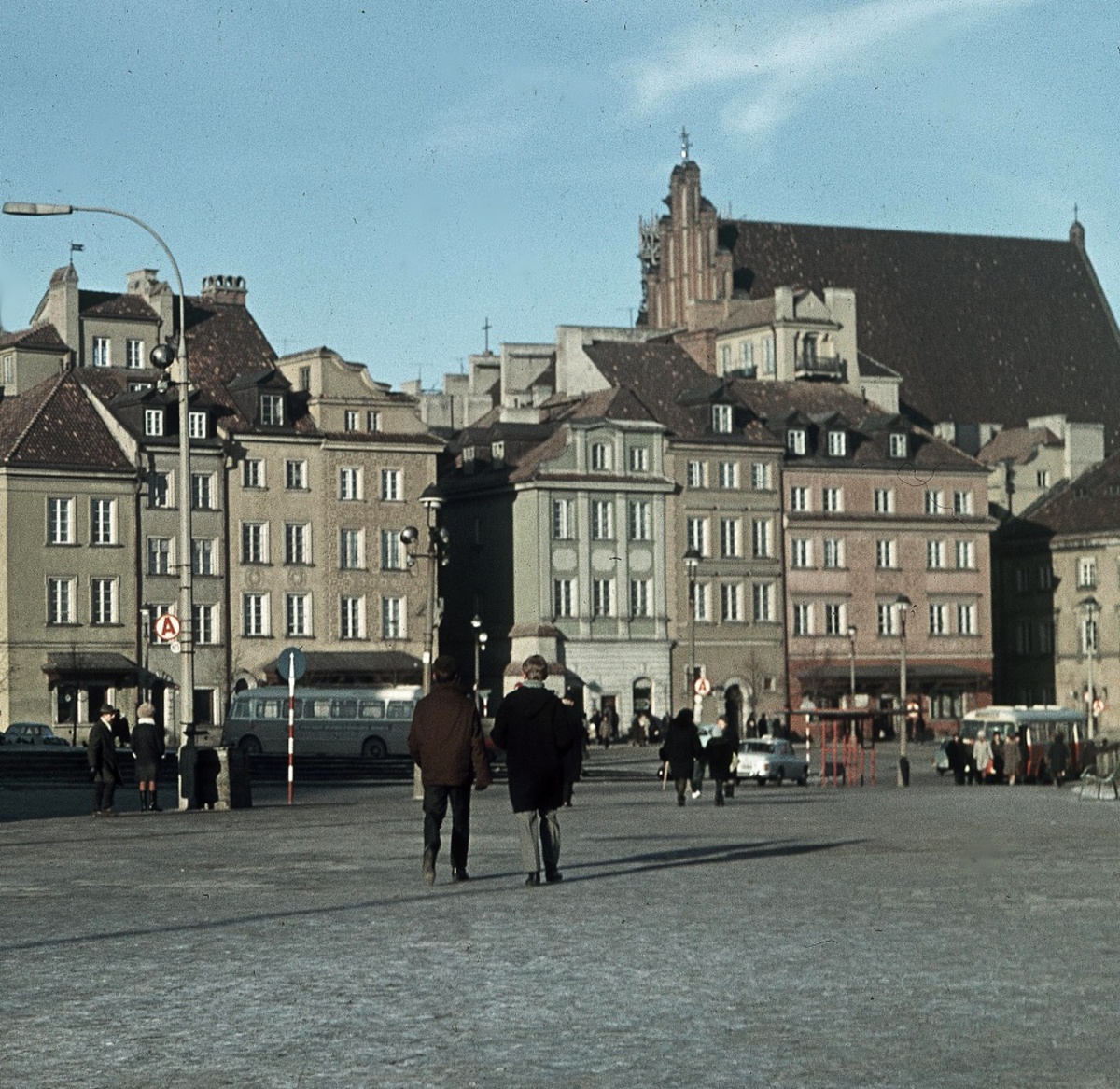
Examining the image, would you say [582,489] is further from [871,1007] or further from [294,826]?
[871,1007]

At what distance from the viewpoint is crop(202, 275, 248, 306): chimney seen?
10644 centimetres

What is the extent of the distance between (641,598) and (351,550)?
1297 centimetres

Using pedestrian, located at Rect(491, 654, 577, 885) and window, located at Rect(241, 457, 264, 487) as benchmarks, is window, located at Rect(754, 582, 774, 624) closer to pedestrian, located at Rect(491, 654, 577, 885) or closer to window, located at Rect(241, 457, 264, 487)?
window, located at Rect(241, 457, 264, 487)

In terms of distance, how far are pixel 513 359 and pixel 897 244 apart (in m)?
23.3

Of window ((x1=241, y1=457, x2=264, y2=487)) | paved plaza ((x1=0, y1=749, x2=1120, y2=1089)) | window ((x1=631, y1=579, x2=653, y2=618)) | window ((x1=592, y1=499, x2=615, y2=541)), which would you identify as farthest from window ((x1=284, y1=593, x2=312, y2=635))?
paved plaza ((x1=0, y1=749, x2=1120, y2=1089))

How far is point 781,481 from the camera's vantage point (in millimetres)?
112875

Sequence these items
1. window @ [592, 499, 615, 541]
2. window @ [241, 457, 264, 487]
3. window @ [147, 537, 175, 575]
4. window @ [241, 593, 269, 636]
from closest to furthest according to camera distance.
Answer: window @ [147, 537, 175, 575], window @ [241, 593, 269, 636], window @ [241, 457, 264, 487], window @ [592, 499, 615, 541]

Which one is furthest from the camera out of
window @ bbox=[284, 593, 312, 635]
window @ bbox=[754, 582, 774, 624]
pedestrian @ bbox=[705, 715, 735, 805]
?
window @ bbox=[754, 582, 774, 624]

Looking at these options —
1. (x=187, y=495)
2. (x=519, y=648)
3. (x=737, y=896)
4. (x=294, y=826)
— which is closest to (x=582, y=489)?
(x=519, y=648)

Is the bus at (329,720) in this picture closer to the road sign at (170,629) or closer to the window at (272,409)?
the window at (272,409)

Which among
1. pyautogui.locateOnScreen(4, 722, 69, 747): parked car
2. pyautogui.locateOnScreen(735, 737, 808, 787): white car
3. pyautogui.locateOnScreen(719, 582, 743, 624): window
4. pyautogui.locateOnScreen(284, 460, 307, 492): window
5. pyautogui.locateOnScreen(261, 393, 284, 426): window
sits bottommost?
pyautogui.locateOnScreen(735, 737, 808, 787): white car

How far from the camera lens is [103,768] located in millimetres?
35406

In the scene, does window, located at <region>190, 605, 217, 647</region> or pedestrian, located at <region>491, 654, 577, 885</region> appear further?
window, located at <region>190, 605, 217, 647</region>

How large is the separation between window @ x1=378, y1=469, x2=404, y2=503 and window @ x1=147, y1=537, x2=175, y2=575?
901cm
